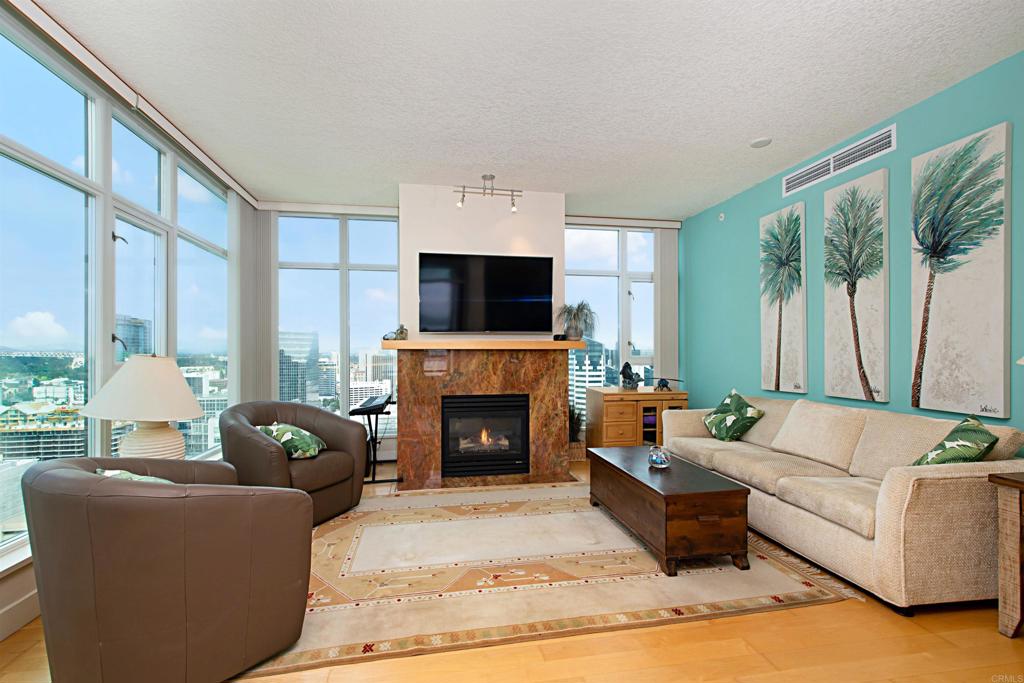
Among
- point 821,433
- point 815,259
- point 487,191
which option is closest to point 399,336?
point 487,191

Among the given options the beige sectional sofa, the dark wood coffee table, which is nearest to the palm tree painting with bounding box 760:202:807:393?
the beige sectional sofa

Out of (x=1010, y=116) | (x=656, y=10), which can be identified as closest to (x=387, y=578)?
(x=656, y=10)

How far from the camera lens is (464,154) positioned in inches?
160

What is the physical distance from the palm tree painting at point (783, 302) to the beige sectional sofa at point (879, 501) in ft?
2.27

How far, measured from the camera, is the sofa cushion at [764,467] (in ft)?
10.3

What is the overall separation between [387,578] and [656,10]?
3.17m

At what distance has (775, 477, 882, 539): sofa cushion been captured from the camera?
2416 millimetres

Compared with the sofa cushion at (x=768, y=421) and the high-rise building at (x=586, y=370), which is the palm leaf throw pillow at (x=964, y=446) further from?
the high-rise building at (x=586, y=370)

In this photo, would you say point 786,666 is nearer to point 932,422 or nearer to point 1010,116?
point 932,422

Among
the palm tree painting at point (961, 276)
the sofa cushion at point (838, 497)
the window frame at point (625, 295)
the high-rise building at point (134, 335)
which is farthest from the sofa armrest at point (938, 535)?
the high-rise building at point (134, 335)

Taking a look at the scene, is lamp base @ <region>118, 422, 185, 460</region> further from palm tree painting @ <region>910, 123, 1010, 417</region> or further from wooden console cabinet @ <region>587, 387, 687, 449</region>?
palm tree painting @ <region>910, 123, 1010, 417</region>

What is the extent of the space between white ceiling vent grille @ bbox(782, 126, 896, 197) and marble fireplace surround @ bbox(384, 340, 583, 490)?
2.41m

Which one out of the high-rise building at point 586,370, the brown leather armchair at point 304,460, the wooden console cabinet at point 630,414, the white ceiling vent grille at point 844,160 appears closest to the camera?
the brown leather armchair at point 304,460

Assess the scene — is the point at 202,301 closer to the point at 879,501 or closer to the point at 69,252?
the point at 69,252
